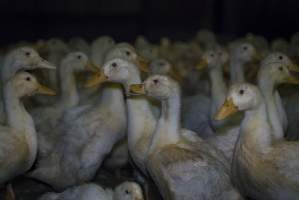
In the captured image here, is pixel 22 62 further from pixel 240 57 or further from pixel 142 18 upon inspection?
pixel 142 18

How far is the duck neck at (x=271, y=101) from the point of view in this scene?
6.89 metres

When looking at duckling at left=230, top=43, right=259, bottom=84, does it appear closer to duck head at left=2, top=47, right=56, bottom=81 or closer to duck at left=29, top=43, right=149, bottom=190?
duck at left=29, top=43, right=149, bottom=190

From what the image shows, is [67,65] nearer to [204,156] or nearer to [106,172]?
[106,172]

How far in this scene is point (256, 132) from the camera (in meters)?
6.14

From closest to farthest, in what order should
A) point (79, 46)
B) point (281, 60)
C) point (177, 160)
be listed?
point (177, 160), point (281, 60), point (79, 46)

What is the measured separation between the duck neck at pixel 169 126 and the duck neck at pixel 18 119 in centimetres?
118

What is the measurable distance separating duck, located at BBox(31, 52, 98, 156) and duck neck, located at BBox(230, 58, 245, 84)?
153 centimetres

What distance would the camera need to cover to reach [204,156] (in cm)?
615

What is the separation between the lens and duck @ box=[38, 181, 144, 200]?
19.5 feet

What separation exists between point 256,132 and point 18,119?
2.22 meters

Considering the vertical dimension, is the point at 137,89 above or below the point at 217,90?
above

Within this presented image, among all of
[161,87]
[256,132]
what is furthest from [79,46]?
[256,132]

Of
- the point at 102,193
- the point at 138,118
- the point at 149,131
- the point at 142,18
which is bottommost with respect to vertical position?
the point at 102,193

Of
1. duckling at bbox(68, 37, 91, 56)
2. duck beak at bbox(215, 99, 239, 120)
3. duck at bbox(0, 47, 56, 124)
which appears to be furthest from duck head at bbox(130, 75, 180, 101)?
duckling at bbox(68, 37, 91, 56)
